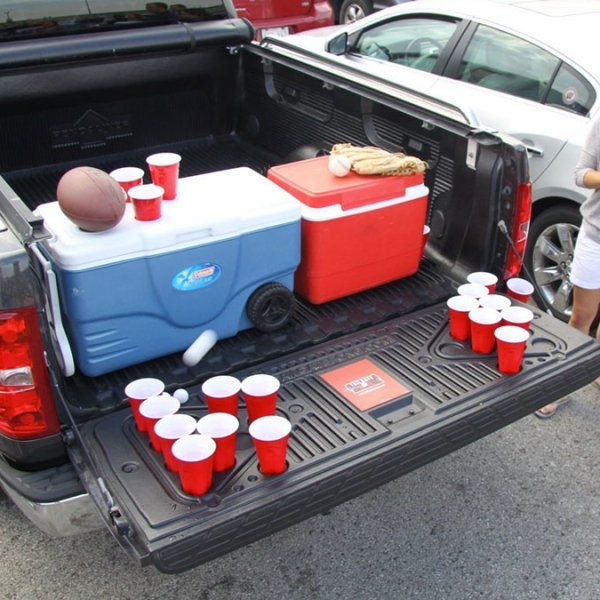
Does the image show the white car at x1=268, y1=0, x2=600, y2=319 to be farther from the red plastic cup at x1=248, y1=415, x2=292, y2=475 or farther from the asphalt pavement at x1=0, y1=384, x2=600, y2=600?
the red plastic cup at x1=248, y1=415, x2=292, y2=475

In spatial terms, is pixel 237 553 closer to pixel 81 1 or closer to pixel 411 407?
pixel 411 407

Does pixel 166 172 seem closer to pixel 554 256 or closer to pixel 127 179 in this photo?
pixel 127 179

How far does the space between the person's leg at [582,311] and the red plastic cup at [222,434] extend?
2069 millimetres

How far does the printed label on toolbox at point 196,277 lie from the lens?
2.46 meters

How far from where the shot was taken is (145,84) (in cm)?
401

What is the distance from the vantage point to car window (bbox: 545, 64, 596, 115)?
4000 mm

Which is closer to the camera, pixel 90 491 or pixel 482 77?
pixel 90 491

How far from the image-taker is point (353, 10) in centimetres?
991

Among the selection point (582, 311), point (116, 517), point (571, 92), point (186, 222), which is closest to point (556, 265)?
point (582, 311)

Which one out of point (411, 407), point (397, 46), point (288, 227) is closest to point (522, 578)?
point (411, 407)

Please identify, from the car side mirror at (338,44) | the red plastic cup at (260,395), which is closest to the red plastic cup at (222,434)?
the red plastic cup at (260,395)

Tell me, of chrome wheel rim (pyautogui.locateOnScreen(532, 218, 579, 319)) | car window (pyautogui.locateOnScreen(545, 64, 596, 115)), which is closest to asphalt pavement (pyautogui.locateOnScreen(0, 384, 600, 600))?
chrome wheel rim (pyautogui.locateOnScreen(532, 218, 579, 319))

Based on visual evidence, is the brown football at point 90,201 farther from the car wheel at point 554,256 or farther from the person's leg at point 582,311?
the car wheel at point 554,256

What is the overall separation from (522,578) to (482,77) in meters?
3.12
